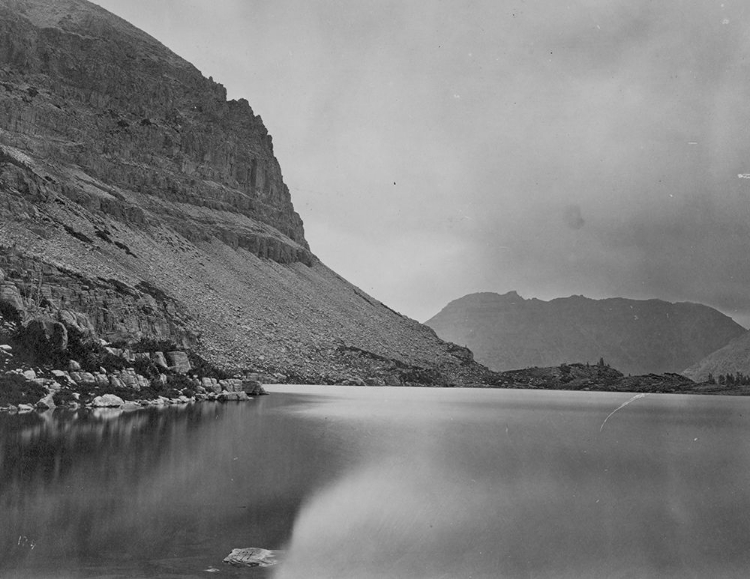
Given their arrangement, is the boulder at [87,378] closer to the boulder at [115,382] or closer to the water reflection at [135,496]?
the boulder at [115,382]

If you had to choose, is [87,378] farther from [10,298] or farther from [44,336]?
[10,298]

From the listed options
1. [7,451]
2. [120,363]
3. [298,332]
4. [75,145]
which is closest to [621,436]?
[7,451]

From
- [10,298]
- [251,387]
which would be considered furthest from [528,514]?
[251,387]

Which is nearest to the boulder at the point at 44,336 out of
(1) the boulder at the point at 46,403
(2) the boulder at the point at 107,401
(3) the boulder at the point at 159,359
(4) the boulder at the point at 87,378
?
(4) the boulder at the point at 87,378

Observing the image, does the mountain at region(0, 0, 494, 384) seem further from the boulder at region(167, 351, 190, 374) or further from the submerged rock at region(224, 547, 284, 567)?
the submerged rock at region(224, 547, 284, 567)

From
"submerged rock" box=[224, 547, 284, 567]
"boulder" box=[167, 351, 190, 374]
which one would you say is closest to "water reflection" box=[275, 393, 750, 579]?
"submerged rock" box=[224, 547, 284, 567]

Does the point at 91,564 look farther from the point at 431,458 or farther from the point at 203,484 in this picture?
the point at 431,458
